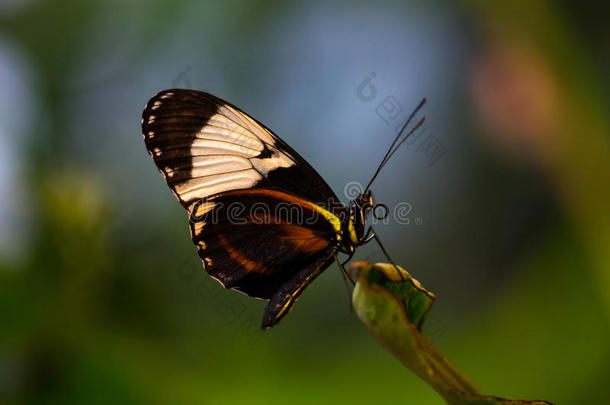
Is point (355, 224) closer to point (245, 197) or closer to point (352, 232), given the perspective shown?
point (352, 232)

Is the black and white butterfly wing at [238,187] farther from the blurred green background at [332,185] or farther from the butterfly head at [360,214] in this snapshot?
the blurred green background at [332,185]

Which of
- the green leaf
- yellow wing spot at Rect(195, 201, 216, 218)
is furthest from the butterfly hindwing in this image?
the green leaf

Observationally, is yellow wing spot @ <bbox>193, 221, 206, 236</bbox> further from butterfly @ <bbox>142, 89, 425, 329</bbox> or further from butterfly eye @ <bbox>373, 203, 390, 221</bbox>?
butterfly eye @ <bbox>373, 203, 390, 221</bbox>

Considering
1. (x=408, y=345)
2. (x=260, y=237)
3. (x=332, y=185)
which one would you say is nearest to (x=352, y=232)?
(x=260, y=237)

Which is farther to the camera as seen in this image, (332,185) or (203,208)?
(332,185)

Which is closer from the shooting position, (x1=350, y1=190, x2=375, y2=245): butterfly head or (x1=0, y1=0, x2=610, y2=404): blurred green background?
(x1=350, y1=190, x2=375, y2=245): butterfly head

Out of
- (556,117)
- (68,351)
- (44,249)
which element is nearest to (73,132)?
(44,249)

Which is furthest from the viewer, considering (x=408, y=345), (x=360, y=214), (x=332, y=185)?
(x=332, y=185)
